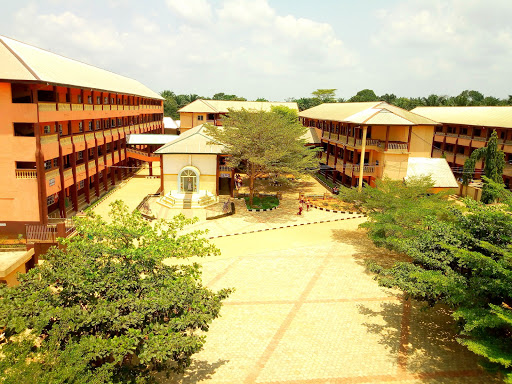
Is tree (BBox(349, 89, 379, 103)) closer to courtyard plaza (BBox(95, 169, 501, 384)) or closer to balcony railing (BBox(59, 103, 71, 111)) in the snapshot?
courtyard plaza (BBox(95, 169, 501, 384))

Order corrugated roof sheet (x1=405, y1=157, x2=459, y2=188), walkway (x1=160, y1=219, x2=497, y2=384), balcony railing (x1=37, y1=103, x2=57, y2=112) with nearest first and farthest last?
1. walkway (x1=160, y1=219, x2=497, y2=384)
2. balcony railing (x1=37, y1=103, x2=57, y2=112)
3. corrugated roof sheet (x1=405, y1=157, x2=459, y2=188)

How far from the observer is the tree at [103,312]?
732cm

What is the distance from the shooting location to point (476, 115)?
1572 inches

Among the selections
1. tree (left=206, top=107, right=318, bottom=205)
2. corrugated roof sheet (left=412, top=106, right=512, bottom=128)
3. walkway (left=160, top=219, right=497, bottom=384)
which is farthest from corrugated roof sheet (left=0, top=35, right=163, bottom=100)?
corrugated roof sheet (left=412, top=106, right=512, bottom=128)

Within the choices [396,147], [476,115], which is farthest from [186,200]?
[476,115]

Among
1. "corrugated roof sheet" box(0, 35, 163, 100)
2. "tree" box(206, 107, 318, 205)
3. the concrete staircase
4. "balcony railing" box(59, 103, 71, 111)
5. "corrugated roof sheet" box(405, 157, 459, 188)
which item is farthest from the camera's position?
"corrugated roof sheet" box(405, 157, 459, 188)

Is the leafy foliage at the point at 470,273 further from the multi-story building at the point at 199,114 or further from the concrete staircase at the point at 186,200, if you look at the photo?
the multi-story building at the point at 199,114

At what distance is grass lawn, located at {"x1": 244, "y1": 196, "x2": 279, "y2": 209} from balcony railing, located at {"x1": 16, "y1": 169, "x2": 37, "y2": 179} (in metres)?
15.0

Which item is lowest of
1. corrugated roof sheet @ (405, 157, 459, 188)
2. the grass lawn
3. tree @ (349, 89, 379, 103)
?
the grass lawn

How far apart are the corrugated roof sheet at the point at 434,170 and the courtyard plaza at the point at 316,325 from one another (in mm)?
12097

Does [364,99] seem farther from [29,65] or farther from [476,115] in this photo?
[29,65]

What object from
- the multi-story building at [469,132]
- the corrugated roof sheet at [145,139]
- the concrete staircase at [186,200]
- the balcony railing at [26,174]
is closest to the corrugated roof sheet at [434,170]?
the multi-story building at [469,132]

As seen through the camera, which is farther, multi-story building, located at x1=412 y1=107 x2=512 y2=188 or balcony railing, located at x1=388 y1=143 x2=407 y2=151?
multi-story building, located at x1=412 y1=107 x2=512 y2=188

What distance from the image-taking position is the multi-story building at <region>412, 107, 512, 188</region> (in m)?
35.1
